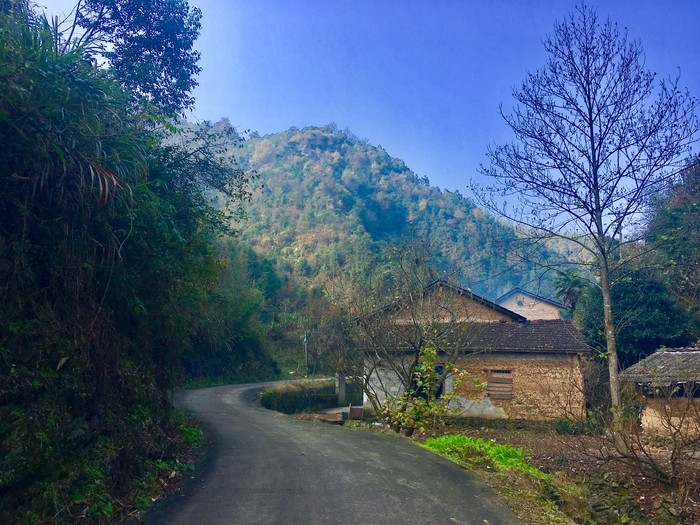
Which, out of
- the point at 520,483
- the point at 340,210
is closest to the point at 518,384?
the point at 520,483

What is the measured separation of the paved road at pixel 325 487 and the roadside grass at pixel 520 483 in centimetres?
30

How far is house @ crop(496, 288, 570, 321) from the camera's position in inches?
1663

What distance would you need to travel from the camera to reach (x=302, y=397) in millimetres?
27109

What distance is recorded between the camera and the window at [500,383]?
66.1 ft

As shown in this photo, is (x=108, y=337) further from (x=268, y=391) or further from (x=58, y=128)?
(x=268, y=391)

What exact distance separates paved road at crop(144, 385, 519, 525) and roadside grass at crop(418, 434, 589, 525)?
301mm

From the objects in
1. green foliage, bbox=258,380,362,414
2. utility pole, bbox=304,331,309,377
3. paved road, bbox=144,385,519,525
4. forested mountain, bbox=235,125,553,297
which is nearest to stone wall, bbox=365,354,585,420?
green foliage, bbox=258,380,362,414

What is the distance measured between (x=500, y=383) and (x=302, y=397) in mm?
11169

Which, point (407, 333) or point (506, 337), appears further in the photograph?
point (506, 337)

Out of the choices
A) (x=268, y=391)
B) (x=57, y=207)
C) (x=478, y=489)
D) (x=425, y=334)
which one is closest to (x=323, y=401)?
(x=268, y=391)

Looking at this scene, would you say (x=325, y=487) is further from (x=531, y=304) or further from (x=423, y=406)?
(x=531, y=304)

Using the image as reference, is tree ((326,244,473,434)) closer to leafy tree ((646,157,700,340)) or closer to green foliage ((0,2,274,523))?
green foliage ((0,2,274,523))

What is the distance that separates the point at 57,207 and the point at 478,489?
22.7ft

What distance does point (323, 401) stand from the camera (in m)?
28.2
